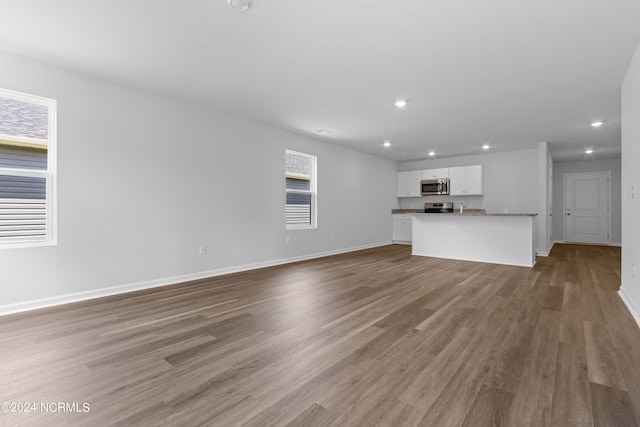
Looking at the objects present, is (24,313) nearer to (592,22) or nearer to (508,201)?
(592,22)

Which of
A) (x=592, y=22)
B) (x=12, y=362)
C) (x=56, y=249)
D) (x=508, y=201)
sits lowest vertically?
(x=12, y=362)

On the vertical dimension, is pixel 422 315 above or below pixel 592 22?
below

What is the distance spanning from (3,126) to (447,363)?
4435mm

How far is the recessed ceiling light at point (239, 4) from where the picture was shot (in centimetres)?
221

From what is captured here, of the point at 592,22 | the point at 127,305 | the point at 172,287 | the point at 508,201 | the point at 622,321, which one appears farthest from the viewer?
the point at 508,201

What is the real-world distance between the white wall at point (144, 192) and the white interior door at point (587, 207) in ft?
27.4

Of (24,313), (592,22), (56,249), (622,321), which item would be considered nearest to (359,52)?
(592,22)

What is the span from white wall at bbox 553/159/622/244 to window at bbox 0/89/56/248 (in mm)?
11570

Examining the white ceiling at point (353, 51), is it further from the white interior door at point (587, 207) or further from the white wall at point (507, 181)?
the white interior door at point (587, 207)

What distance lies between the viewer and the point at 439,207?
8.40 m

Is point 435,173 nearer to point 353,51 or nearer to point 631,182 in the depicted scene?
point 631,182

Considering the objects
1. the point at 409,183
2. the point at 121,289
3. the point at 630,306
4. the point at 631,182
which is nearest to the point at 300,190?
the point at 121,289

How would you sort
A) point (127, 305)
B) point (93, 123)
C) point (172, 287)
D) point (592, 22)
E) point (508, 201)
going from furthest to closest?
point (508, 201) < point (172, 287) < point (93, 123) < point (127, 305) < point (592, 22)

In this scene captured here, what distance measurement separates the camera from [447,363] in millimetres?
2002
